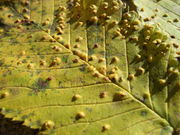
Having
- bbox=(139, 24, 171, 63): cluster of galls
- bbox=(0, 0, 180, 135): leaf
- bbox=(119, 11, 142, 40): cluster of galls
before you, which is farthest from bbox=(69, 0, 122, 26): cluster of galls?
bbox=(139, 24, 171, 63): cluster of galls

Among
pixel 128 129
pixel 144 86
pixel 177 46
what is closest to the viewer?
pixel 128 129

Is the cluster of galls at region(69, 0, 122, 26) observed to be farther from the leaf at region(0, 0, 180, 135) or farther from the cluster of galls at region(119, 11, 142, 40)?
the cluster of galls at region(119, 11, 142, 40)

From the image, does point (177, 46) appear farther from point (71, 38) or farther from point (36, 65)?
point (36, 65)

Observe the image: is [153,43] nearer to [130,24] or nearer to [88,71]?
[130,24]

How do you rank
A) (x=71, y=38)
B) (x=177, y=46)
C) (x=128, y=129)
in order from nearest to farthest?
(x=128, y=129) < (x=177, y=46) < (x=71, y=38)

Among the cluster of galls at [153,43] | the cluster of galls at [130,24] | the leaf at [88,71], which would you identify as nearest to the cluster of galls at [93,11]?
the leaf at [88,71]

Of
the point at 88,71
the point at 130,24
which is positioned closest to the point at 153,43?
the point at 130,24

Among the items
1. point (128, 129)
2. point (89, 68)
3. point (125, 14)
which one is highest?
point (125, 14)

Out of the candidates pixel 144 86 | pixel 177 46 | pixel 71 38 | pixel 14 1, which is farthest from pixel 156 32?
pixel 14 1

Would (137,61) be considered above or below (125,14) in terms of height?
below
